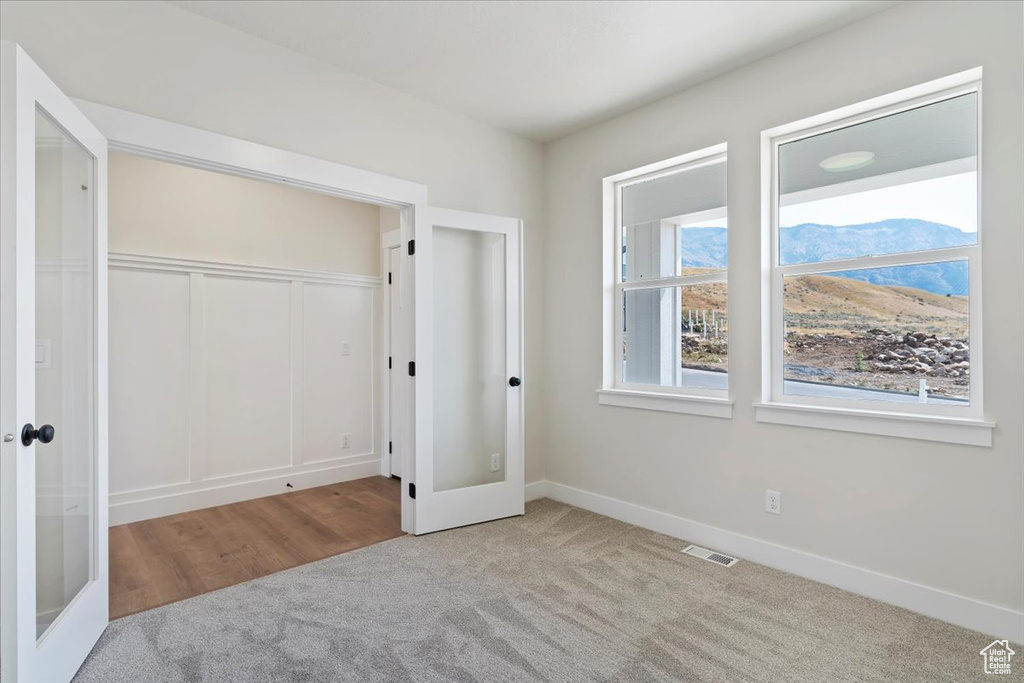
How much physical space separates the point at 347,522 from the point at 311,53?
2886 mm

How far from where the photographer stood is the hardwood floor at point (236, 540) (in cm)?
260

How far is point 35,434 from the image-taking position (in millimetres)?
1577

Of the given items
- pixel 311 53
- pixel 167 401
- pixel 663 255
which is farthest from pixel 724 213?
pixel 167 401

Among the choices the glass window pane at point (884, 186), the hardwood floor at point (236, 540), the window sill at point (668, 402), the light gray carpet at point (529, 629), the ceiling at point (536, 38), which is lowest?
the hardwood floor at point (236, 540)

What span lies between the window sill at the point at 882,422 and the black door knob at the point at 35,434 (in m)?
3.08

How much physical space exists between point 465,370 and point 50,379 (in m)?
2.19

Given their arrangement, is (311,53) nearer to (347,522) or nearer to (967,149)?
(347,522)

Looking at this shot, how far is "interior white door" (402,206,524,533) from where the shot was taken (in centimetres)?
330

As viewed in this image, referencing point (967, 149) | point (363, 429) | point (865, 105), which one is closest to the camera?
point (967, 149)

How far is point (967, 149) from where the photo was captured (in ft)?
7.70

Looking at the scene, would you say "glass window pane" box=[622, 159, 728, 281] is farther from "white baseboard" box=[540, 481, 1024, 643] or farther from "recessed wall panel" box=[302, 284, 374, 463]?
"recessed wall panel" box=[302, 284, 374, 463]

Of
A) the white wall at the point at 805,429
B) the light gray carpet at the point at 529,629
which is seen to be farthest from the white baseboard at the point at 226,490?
the white wall at the point at 805,429

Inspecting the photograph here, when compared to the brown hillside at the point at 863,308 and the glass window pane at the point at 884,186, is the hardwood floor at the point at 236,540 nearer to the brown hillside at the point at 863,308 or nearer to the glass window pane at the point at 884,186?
the brown hillside at the point at 863,308

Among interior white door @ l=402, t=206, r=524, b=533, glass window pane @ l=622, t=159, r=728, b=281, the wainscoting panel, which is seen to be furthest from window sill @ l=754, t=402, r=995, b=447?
the wainscoting panel
